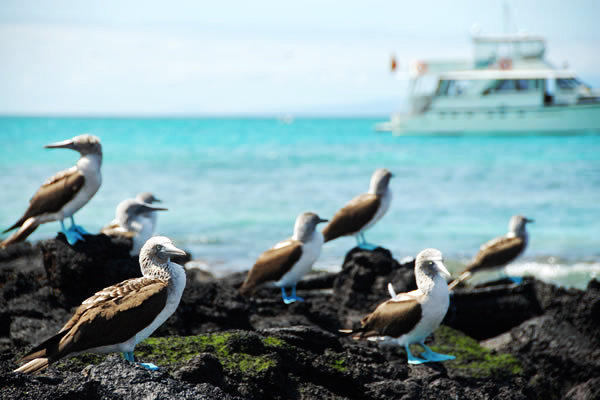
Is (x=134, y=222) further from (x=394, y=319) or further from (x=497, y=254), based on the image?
(x=497, y=254)

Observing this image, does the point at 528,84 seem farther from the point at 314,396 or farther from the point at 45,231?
the point at 314,396

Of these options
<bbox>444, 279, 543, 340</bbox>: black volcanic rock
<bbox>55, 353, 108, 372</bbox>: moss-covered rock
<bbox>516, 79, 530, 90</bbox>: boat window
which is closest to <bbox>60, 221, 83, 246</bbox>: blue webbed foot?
<bbox>55, 353, 108, 372</bbox>: moss-covered rock

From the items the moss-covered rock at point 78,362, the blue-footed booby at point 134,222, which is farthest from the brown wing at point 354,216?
the moss-covered rock at point 78,362

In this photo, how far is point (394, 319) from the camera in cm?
657

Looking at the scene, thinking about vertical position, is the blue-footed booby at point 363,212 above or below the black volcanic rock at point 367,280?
above

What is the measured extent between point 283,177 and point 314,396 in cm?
2449

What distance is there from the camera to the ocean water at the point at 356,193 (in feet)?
Answer: 51.9

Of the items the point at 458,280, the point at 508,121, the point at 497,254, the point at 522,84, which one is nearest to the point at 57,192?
the point at 458,280

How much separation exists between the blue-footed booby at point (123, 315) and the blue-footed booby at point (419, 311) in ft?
7.45

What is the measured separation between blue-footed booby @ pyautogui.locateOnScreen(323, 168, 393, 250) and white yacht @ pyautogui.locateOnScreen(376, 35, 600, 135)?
4067 centimetres

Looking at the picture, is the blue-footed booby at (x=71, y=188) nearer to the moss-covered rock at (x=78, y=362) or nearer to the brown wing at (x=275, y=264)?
the brown wing at (x=275, y=264)

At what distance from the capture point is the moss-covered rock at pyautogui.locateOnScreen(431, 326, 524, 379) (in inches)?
275

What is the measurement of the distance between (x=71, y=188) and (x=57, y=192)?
166 mm

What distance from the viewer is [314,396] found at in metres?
5.12
